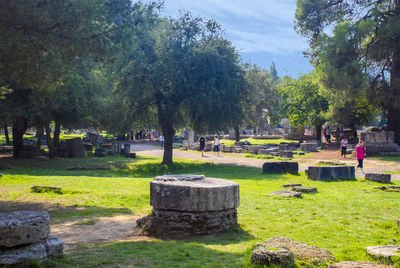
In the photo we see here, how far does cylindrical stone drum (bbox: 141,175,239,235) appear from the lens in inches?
276

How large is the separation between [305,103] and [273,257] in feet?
122

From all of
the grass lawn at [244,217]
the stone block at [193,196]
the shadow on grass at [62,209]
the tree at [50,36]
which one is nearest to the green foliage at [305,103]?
the grass lawn at [244,217]

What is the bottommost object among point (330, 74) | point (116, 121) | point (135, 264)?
point (135, 264)

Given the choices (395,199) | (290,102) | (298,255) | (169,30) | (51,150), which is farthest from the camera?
(290,102)

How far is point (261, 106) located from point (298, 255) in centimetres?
4398

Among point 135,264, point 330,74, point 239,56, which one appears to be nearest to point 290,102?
point 330,74

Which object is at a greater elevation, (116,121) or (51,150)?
(116,121)

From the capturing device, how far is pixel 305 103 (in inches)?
1592

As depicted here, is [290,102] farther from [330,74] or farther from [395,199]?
[395,199]

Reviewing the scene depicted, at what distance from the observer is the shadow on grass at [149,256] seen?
5.18m

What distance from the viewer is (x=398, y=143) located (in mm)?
29375

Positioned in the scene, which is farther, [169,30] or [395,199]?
[169,30]

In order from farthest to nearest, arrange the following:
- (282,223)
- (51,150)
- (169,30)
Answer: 1. (51,150)
2. (169,30)
3. (282,223)

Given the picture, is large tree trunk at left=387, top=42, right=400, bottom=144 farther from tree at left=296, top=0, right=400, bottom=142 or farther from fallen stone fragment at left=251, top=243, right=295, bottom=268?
fallen stone fragment at left=251, top=243, right=295, bottom=268
